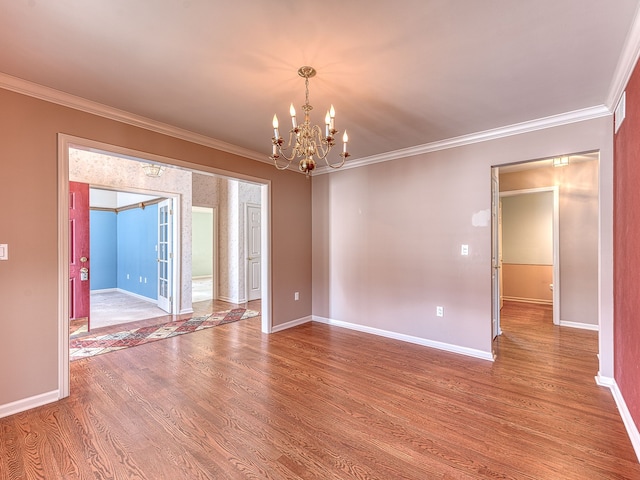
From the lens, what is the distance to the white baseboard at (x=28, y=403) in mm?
2233

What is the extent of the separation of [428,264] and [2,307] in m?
3.98

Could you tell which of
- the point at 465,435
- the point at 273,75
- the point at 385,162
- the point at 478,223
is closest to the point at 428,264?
the point at 478,223

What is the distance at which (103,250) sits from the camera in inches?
300

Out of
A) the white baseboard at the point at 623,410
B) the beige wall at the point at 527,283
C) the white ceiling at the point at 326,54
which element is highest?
the white ceiling at the point at 326,54

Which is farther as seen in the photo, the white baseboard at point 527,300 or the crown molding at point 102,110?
the white baseboard at point 527,300

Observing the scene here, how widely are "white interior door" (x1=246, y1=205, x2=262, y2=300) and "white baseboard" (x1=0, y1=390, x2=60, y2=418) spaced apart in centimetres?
408

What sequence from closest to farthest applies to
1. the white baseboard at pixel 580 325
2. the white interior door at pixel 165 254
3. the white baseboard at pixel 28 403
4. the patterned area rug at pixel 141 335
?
the white baseboard at pixel 28 403, the patterned area rug at pixel 141 335, the white baseboard at pixel 580 325, the white interior door at pixel 165 254

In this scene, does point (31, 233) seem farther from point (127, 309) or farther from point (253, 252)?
point (253, 252)

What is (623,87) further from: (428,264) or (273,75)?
(273,75)

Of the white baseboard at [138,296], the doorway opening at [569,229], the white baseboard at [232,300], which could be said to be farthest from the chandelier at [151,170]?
the doorway opening at [569,229]

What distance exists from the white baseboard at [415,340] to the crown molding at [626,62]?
102 inches

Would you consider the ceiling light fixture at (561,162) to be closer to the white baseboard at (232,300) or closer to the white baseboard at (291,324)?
the white baseboard at (291,324)

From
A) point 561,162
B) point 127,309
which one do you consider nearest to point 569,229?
point 561,162

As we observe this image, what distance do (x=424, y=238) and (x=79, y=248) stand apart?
4606mm
